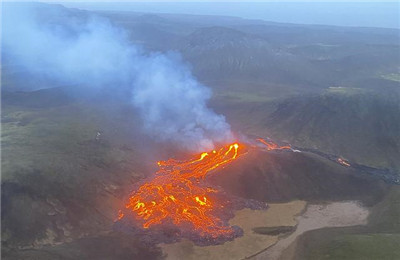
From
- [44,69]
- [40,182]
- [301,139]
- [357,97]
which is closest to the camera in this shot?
[40,182]

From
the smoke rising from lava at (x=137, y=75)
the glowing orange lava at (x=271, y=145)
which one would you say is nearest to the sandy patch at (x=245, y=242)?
the glowing orange lava at (x=271, y=145)

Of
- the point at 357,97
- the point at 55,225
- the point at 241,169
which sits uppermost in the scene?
the point at 357,97

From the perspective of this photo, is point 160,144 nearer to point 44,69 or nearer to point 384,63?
point 44,69

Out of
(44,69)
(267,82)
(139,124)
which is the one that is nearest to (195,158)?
(139,124)

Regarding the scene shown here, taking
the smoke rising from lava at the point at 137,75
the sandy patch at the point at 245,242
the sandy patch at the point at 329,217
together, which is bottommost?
the sandy patch at the point at 245,242

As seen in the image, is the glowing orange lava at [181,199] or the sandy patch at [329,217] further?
the glowing orange lava at [181,199]

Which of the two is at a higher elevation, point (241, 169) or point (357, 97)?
point (357, 97)

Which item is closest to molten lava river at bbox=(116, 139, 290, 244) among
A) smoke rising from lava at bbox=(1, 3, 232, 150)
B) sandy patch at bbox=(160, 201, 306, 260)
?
sandy patch at bbox=(160, 201, 306, 260)

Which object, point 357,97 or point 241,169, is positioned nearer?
point 241,169

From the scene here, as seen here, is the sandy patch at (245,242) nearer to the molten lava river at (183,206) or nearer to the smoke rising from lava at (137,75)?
the molten lava river at (183,206)
